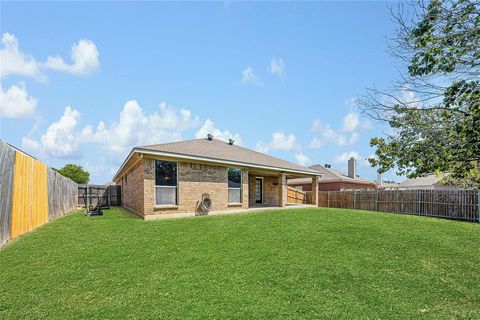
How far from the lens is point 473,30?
12.2 ft

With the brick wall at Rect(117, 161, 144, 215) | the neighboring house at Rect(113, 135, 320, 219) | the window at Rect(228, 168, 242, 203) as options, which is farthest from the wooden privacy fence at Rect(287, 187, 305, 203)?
the brick wall at Rect(117, 161, 144, 215)

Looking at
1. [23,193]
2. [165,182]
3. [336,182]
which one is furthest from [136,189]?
[336,182]

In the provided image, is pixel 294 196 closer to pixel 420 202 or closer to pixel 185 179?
pixel 420 202

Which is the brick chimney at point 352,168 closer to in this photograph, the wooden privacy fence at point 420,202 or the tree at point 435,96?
the wooden privacy fence at point 420,202

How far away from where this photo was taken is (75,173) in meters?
40.6

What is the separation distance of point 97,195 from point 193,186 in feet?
44.2

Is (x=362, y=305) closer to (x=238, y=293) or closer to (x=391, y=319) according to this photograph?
(x=391, y=319)

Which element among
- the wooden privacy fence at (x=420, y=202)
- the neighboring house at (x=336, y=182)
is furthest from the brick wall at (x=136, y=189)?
the neighboring house at (x=336, y=182)

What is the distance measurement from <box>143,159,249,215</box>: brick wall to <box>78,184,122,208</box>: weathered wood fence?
12.1 m

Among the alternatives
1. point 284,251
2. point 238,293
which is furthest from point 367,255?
point 238,293

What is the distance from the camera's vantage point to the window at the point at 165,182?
1289 centimetres

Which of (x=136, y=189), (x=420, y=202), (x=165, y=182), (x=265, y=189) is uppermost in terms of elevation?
(x=165, y=182)

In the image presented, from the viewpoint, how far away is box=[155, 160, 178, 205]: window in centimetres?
1289

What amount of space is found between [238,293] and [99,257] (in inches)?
151
